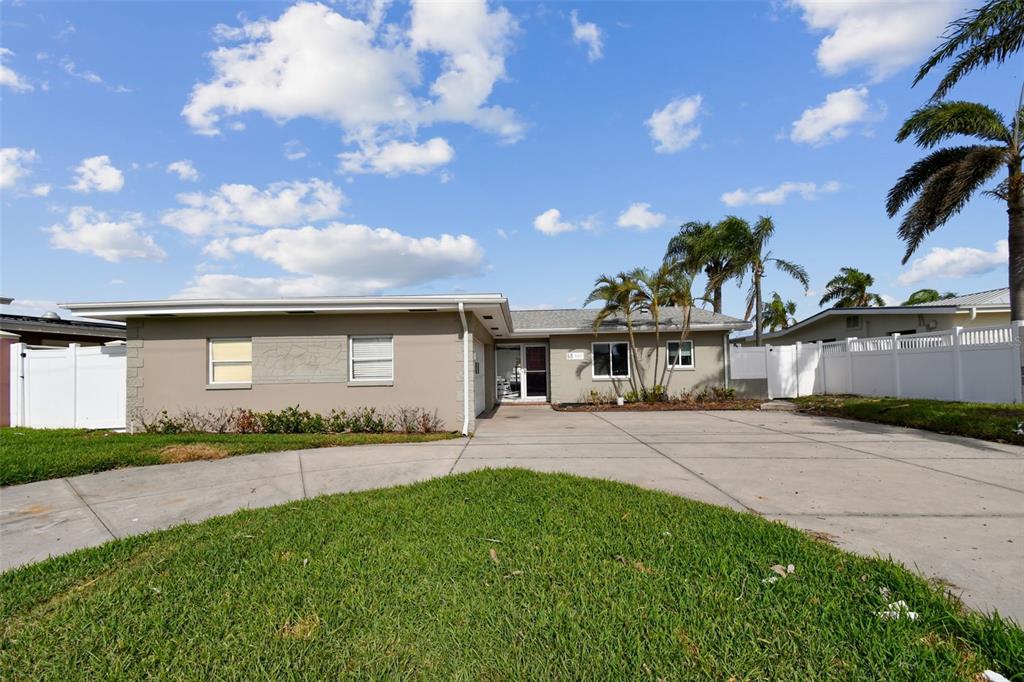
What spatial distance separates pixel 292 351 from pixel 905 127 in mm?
16562

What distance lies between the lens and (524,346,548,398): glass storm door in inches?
782

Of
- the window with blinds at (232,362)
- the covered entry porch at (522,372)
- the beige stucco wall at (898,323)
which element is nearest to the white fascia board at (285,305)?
the window with blinds at (232,362)

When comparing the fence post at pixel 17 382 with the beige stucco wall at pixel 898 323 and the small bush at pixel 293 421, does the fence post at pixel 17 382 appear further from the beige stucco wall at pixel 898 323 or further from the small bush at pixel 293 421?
the beige stucco wall at pixel 898 323

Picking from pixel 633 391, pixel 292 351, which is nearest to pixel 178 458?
pixel 292 351

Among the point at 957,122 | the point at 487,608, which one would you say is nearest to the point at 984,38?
the point at 957,122

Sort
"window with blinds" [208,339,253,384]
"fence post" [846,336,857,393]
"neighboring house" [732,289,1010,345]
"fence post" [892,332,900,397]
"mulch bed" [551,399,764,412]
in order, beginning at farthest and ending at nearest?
"neighboring house" [732,289,1010,345]
"fence post" [846,336,857,393]
"mulch bed" [551,399,764,412]
"fence post" [892,332,900,397]
"window with blinds" [208,339,253,384]

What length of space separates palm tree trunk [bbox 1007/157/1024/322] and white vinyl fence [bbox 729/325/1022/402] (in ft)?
2.99

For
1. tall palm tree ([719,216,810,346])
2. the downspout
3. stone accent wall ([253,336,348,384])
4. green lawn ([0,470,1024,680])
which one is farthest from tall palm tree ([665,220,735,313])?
green lawn ([0,470,1024,680])

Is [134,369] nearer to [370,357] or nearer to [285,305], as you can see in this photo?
[285,305]

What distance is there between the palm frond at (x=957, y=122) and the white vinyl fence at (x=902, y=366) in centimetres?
483

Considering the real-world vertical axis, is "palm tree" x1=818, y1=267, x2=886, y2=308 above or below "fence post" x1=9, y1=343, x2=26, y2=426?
above

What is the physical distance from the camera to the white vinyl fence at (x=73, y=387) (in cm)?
1166

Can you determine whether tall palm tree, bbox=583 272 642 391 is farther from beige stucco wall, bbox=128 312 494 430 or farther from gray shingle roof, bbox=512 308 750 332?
beige stucco wall, bbox=128 312 494 430

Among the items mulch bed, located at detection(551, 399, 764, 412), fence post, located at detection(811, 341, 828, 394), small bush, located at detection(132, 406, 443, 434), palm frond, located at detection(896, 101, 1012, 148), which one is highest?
palm frond, located at detection(896, 101, 1012, 148)
